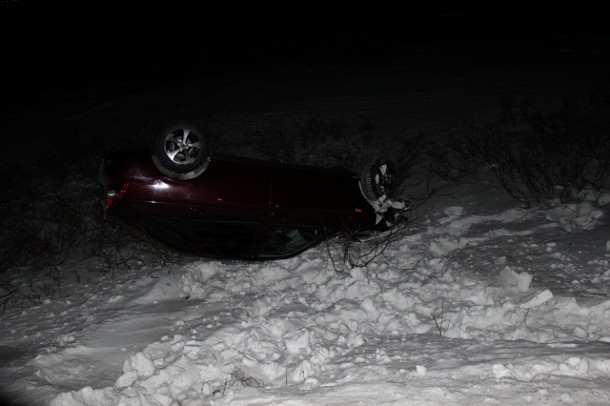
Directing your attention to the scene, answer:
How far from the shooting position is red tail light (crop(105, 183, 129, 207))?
3834 mm

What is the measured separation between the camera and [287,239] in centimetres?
460

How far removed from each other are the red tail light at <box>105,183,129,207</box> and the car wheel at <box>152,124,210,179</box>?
0.33m

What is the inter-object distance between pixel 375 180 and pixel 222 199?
1721 millimetres

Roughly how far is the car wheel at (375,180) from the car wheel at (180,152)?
1.73 meters

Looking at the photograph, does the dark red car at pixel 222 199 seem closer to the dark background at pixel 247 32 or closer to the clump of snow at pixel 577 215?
the clump of snow at pixel 577 215

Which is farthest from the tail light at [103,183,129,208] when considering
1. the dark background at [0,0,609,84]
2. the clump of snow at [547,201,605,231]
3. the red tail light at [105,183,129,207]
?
the dark background at [0,0,609,84]

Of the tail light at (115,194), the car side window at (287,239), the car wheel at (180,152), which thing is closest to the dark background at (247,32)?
the car side window at (287,239)

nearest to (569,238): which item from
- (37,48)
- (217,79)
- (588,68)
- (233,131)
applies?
(233,131)

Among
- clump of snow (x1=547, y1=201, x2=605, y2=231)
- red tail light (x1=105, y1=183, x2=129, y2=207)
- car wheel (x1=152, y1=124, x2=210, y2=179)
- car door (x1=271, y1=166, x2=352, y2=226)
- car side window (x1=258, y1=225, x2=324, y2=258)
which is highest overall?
car wheel (x1=152, y1=124, x2=210, y2=179)

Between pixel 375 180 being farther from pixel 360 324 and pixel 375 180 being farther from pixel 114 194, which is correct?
pixel 114 194

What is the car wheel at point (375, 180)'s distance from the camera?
16.2ft

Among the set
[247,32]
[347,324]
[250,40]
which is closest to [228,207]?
[347,324]

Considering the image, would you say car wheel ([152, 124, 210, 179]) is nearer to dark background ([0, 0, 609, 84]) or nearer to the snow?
the snow

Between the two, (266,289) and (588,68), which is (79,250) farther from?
(588,68)
